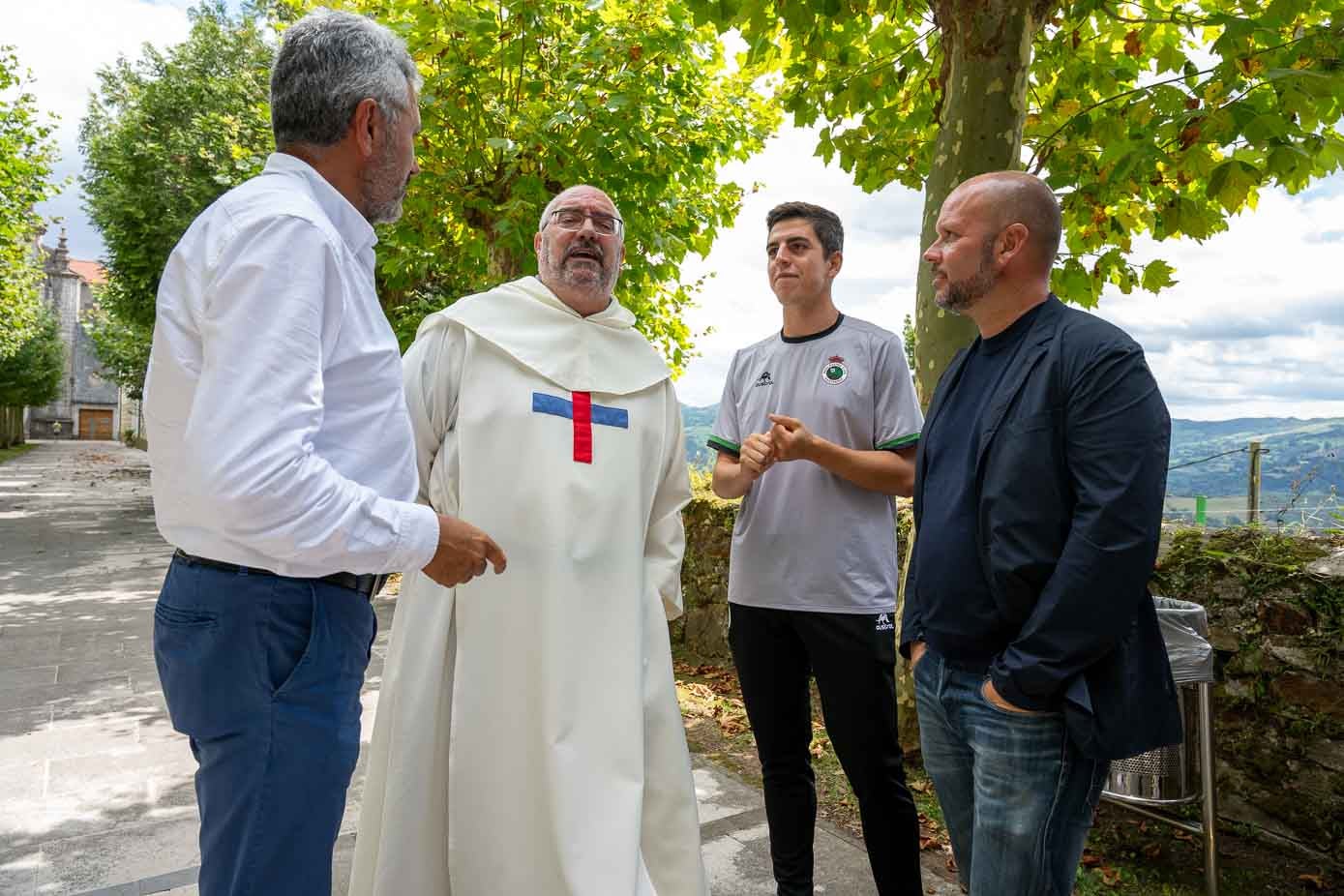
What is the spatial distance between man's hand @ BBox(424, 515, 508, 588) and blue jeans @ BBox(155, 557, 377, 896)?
0.88 ft

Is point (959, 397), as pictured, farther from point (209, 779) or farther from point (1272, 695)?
point (1272, 695)

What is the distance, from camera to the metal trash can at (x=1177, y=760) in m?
3.16

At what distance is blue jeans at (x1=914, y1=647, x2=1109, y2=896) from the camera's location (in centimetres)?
200

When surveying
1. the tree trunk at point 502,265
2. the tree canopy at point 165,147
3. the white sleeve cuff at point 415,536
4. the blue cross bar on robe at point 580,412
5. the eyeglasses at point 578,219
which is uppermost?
the tree canopy at point 165,147

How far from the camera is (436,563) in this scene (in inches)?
78.7

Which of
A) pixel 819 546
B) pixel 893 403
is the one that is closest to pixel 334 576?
pixel 819 546

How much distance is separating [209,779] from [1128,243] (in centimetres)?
570

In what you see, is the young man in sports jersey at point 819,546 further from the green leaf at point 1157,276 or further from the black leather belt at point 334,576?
the green leaf at point 1157,276

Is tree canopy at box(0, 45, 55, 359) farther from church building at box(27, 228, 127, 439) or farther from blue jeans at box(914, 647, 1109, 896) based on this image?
church building at box(27, 228, 127, 439)

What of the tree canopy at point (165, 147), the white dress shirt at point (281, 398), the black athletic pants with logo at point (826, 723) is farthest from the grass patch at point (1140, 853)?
the tree canopy at point (165, 147)

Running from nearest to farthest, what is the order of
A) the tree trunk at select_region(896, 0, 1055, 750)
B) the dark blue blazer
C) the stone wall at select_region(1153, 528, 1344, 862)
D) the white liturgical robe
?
the dark blue blazer, the white liturgical robe, the stone wall at select_region(1153, 528, 1344, 862), the tree trunk at select_region(896, 0, 1055, 750)

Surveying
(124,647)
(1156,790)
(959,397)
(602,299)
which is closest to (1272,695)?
(1156,790)

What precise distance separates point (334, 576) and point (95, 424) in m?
98.9

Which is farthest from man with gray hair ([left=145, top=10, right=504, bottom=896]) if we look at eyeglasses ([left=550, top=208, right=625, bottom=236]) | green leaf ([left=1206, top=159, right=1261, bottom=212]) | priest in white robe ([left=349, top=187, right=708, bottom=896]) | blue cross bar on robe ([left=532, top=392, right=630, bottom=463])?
green leaf ([left=1206, top=159, right=1261, bottom=212])
